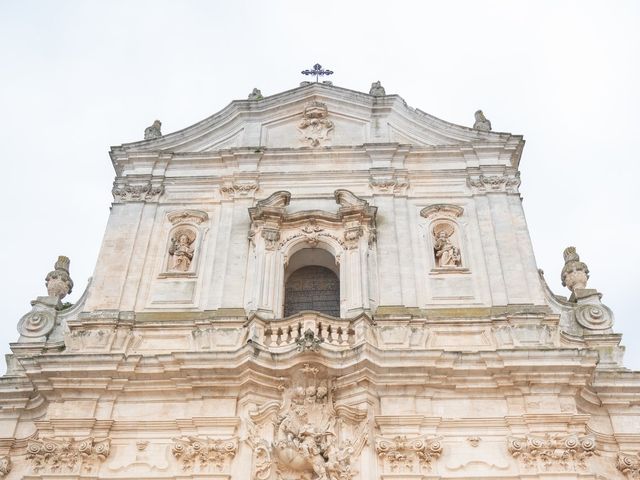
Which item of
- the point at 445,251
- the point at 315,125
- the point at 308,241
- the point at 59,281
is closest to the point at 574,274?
the point at 445,251

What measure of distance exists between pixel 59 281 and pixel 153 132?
4585 mm

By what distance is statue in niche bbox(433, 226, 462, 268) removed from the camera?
45.6 ft

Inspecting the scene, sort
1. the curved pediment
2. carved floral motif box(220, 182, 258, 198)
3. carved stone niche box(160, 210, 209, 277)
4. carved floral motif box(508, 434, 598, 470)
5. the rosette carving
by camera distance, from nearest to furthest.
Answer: carved floral motif box(508, 434, 598, 470), the rosette carving, carved stone niche box(160, 210, 209, 277), carved floral motif box(220, 182, 258, 198), the curved pediment

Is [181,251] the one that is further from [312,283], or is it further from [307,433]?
[307,433]

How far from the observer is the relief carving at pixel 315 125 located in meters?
16.5

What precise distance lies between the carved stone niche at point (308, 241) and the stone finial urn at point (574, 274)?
12.4ft

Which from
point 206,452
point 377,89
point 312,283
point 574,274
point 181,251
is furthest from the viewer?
point 377,89

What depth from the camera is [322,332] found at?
12188 millimetres

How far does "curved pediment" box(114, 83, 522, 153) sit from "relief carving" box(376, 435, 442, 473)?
23.7 ft

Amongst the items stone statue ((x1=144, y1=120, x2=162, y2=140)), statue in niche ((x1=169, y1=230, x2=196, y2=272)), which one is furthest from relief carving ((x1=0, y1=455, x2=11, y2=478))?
stone statue ((x1=144, y1=120, x2=162, y2=140))

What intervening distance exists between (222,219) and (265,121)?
3.21 meters

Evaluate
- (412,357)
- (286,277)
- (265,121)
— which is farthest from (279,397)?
(265,121)

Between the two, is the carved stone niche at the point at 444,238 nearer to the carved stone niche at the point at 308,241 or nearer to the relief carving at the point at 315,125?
the carved stone niche at the point at 308,241

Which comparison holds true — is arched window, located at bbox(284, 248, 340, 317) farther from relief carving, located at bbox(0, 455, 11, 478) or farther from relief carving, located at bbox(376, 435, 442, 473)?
relief carving, located at bbox(0, 455, 11, 478)
